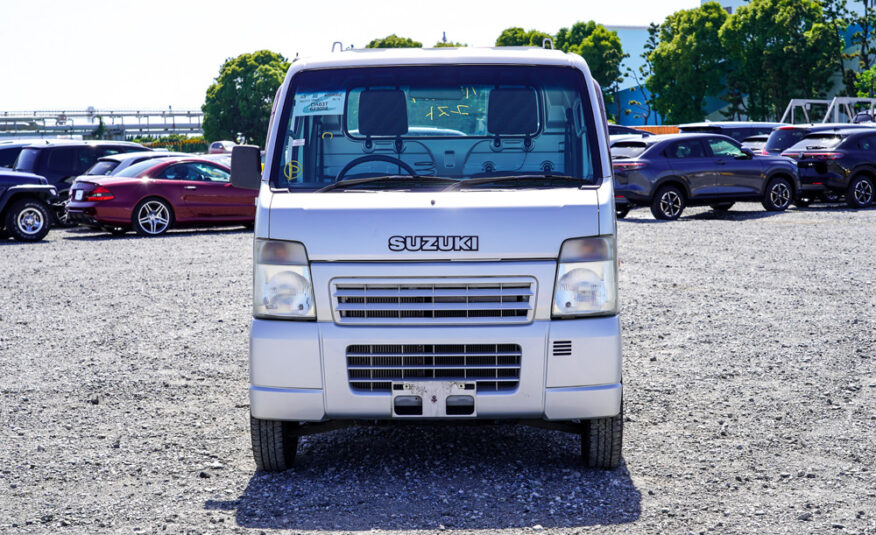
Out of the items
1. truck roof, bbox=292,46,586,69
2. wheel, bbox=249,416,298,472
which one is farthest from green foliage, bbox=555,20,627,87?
wheel, bbox=249,416,298,472

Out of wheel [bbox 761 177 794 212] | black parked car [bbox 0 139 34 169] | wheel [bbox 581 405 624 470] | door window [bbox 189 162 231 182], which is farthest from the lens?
black parked car [bbox 0 139 34 169]

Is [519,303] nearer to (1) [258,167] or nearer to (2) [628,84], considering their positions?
(1) [258,167]

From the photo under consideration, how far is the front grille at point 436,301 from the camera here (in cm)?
482

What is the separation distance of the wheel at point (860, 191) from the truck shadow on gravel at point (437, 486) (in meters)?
18.7

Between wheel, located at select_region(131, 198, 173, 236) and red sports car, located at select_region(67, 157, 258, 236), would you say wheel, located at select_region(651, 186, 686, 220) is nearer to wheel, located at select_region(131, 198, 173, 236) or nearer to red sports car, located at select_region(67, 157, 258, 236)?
red sports car, located at select_region(67, 157, 258, 236)

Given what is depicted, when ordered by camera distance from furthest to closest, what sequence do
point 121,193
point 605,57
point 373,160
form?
point 605,57 → point 121,193 → point 373,160

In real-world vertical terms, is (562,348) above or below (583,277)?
below

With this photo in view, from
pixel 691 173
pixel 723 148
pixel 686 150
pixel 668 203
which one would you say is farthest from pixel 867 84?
pixel 668 203

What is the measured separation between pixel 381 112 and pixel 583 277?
154 cm

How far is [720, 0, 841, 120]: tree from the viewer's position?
5650 centimetres

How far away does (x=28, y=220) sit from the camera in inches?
746

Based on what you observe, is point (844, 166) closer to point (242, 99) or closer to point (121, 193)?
point (121, 193)

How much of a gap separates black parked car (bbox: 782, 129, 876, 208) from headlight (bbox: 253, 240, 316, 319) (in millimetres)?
20040

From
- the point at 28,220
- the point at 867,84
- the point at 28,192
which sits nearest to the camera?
the point at 28,192
